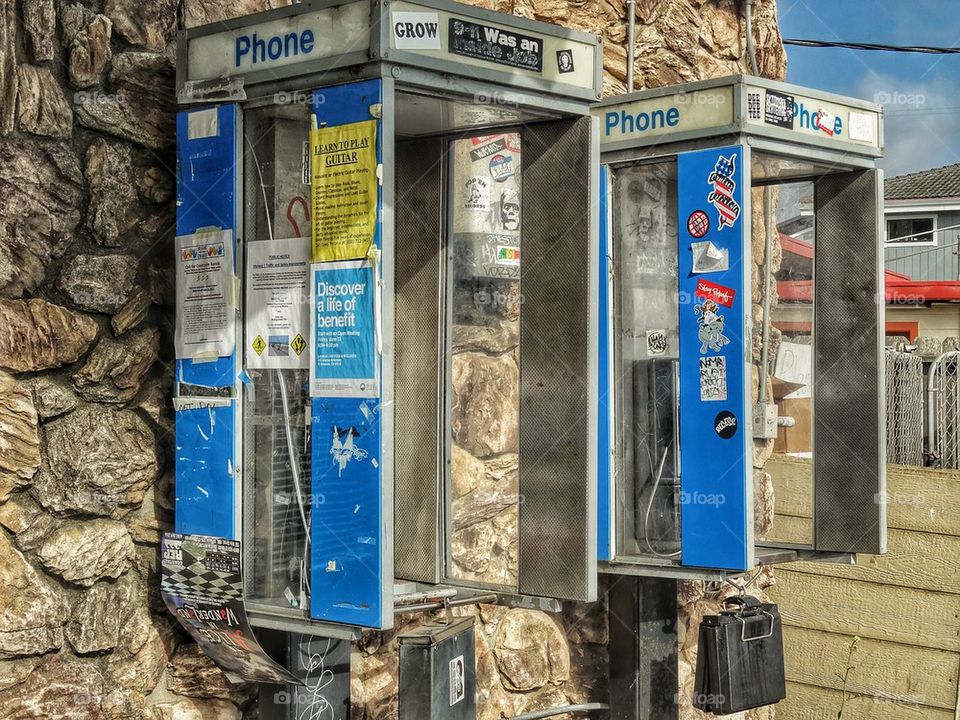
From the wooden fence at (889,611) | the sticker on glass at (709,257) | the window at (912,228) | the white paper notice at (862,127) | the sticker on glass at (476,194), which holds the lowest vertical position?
the wooden fence at (889,611)

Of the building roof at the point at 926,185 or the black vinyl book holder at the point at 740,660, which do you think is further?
the building roof at the point at 926,185

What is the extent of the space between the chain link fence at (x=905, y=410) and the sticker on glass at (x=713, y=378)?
2993 mm

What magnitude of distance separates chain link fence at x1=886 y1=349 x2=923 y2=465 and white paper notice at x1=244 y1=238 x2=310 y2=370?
4618mm

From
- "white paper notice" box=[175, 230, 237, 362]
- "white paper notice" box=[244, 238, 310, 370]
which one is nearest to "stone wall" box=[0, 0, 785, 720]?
"white paper notice" box=[175, 230, 237, 362]

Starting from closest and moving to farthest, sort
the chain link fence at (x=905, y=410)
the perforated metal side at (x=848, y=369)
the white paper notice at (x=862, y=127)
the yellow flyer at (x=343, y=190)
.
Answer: the yellow flyer at (x=343, y=190) < the white paper notice at (x=862, y=127) < the perforated metal side at (x=848, y=369) < the chain link fence at (x=905, y=410)

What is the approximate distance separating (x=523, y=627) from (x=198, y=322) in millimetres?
2236

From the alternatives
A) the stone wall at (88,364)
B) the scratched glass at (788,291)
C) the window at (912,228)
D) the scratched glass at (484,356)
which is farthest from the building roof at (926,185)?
the stone wall at (88,364)

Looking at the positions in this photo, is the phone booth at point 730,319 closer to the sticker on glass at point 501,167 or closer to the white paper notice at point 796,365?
the white paper notice at point 796,365

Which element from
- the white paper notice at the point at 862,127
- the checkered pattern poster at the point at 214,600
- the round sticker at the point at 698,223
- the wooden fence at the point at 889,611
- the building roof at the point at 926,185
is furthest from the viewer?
the building roof at the point at 926,185

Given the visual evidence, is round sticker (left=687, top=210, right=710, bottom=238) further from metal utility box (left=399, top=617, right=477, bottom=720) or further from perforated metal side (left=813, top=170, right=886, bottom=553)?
metal utility box (left=399, top=617, right=477, bottom=720)

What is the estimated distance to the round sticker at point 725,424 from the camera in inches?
173

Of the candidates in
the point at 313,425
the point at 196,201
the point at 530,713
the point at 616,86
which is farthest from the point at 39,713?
the point at 616,86

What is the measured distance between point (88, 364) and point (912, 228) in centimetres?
2088

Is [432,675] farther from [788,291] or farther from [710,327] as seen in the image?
[788,291]
